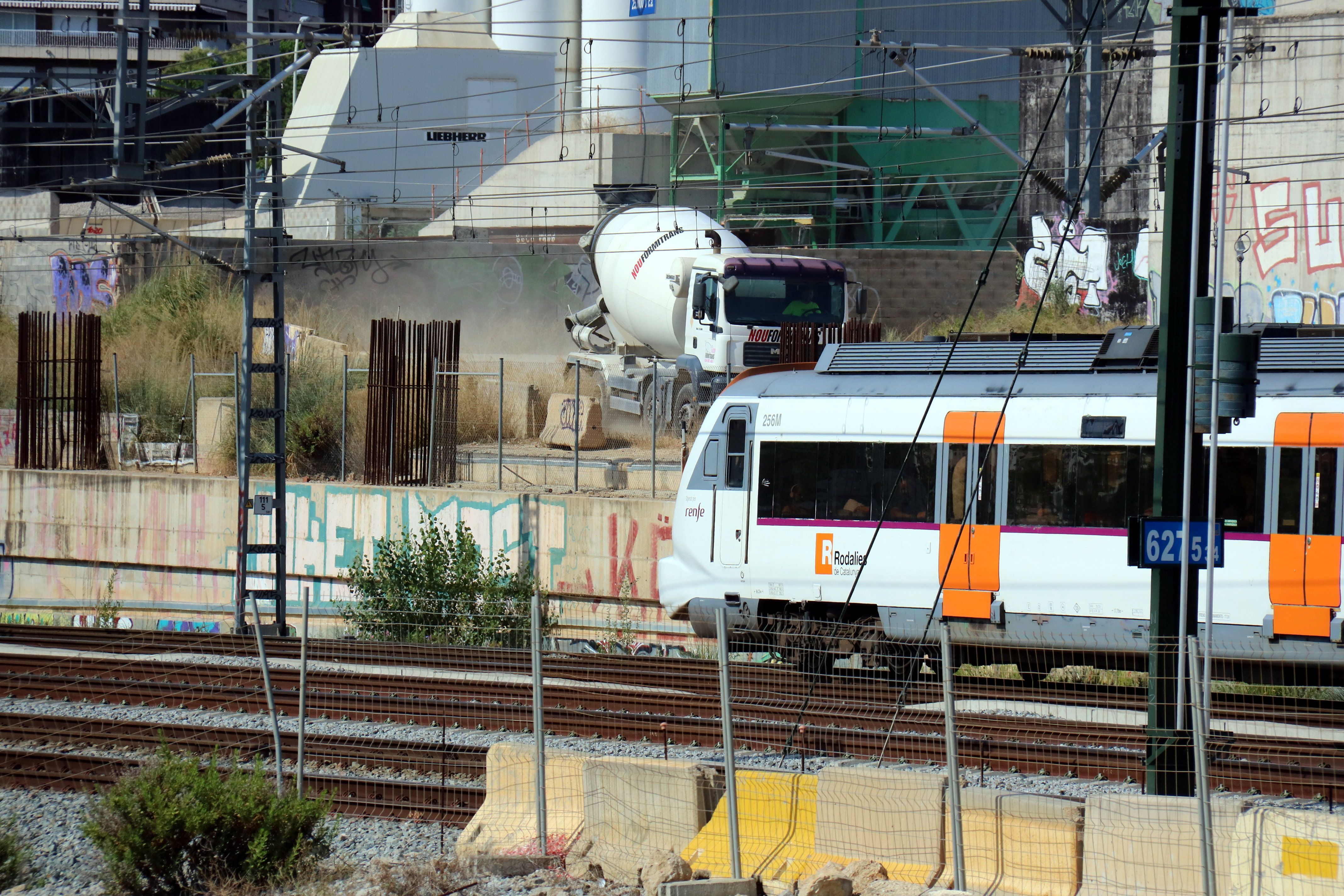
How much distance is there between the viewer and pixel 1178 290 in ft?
30.4

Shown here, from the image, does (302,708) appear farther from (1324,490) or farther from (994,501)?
(1324,490)

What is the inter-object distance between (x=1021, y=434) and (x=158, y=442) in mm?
22254

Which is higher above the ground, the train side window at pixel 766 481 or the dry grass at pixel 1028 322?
the dry grass at pixel 1028 322

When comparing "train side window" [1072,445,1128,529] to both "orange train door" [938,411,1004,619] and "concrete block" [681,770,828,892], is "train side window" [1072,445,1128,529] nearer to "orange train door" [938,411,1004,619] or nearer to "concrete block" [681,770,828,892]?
"orange train door" [938,411,1004,619]

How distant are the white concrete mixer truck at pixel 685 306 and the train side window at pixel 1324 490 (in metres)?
13.0

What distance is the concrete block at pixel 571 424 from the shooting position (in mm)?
29766

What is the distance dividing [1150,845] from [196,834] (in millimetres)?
5815

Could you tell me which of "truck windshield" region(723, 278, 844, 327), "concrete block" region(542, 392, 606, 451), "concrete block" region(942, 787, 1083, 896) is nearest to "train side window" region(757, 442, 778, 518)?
"concrete block" region(942, 787, 1083, 896)

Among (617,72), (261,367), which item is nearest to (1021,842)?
(261,367)

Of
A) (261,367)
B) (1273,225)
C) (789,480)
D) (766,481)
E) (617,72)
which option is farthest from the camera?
(617,72)

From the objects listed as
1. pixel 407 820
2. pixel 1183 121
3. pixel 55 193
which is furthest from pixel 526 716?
pixel 55 193

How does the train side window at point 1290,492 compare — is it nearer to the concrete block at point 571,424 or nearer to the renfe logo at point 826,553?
the renfe logo at point 826,553

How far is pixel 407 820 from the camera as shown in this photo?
1107 centimetres

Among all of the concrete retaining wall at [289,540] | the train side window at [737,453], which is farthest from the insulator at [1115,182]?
the train side window at [737,453]
